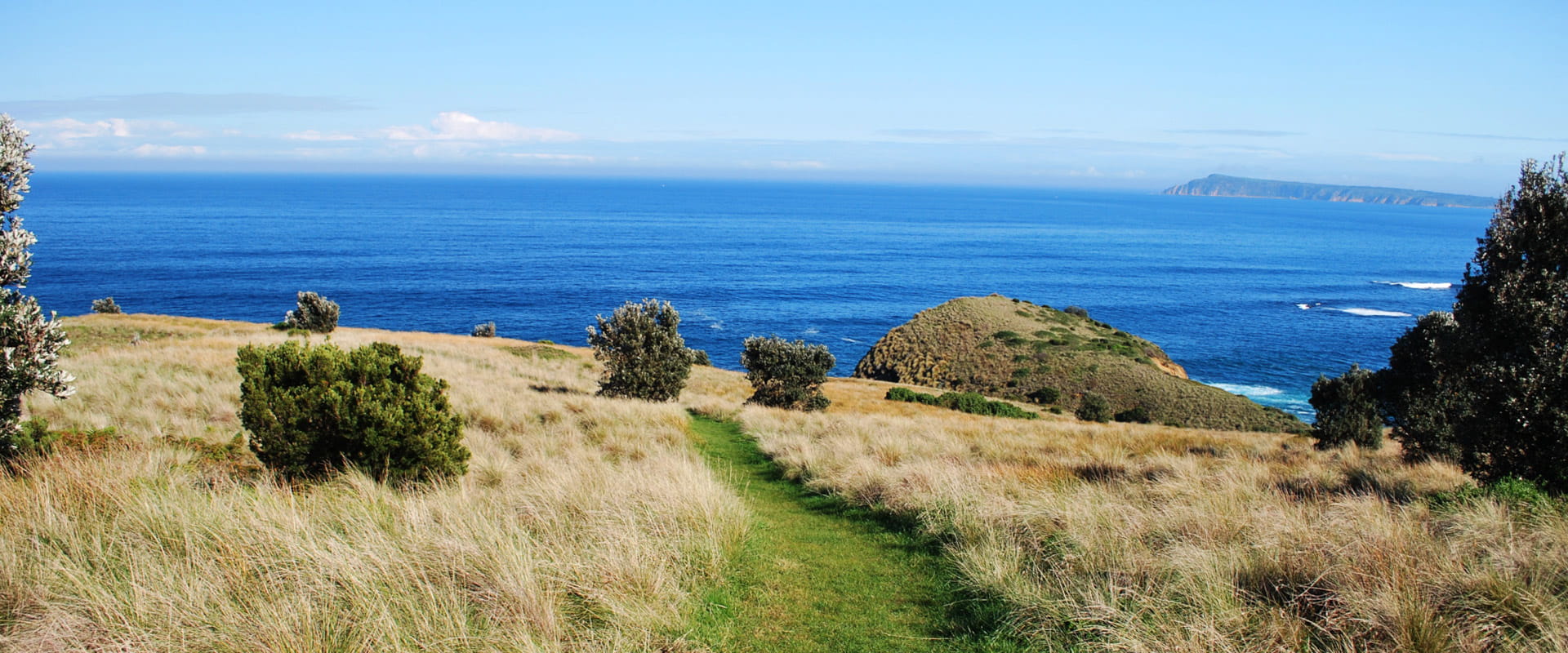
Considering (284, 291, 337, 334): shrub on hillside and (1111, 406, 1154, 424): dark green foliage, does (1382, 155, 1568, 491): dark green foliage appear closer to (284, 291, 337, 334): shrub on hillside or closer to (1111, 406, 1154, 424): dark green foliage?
(1111, 406, 1154, 424): dark green foliage

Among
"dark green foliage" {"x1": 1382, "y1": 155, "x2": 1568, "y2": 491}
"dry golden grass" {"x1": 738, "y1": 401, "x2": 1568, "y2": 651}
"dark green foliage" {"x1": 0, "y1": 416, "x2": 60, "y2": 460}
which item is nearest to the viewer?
"dry golden grass" {"x1": 738, "y1": 401, "x2": 1568, "y2": 651}

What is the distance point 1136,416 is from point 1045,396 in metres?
5.79

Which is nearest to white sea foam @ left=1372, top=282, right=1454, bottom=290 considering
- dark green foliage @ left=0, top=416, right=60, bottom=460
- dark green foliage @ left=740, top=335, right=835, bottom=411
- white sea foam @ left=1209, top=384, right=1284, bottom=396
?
white sea foam @ left=1209, top=384, right=1284, bottom=396

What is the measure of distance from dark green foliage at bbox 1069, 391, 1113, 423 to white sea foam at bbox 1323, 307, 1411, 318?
2271 inches

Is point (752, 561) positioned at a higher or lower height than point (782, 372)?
higher

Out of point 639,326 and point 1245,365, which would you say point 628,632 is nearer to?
point 639,326

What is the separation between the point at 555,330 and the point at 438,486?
66.7 meters

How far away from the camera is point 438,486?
320 inches

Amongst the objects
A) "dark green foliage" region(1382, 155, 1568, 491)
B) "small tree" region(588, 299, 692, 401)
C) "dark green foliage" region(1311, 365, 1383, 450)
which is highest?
"dark green foliage" region(1382, 155, 1568, 491)

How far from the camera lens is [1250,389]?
190 feet

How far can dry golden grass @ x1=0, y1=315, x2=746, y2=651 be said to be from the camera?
4.32 metres

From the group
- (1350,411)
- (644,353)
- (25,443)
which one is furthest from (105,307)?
(1350,411)

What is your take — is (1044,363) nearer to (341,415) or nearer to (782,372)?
(782,372)

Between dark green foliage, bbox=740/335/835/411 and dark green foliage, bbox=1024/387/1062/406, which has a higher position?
dark green foliage, bbox=740/335/835/411
